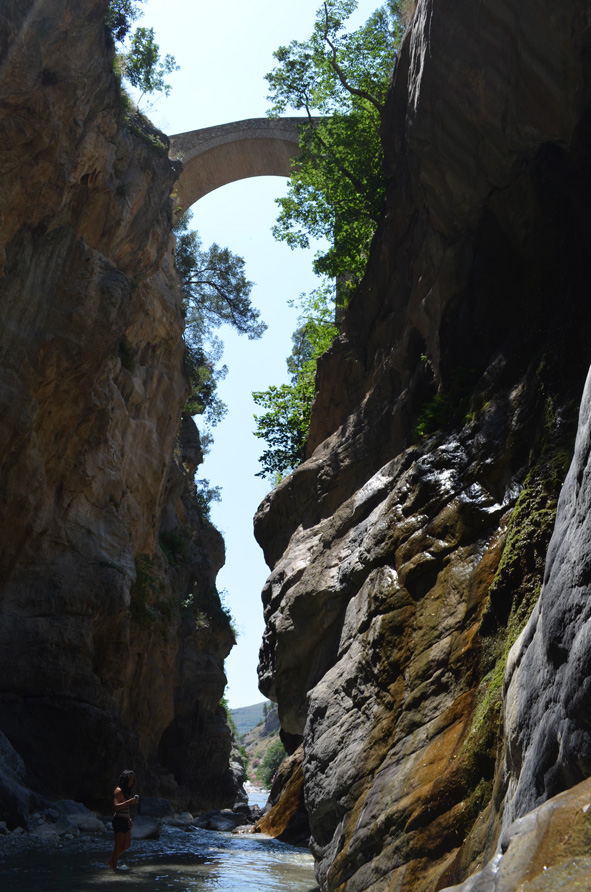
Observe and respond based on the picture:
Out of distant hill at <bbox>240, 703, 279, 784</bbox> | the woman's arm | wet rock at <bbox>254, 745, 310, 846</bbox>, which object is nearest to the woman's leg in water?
the woman's arm

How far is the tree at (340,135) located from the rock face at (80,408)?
4.53 metres

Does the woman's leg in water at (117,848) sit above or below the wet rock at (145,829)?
above

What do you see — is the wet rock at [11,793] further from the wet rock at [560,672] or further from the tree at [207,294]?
the tree at [207,294]

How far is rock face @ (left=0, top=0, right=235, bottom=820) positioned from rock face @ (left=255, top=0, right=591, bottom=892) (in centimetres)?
647

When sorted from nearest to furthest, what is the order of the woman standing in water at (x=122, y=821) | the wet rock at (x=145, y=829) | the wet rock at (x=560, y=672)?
the wet rock at (x=560, y=672) < the woman standing in water at (x=122, y=821) < the wet rock at (x=145, y=829)

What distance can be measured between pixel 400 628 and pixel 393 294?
7487 millimetres

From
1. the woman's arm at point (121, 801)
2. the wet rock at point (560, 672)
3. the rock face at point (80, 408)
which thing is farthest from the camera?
the rock face at point (80, 408)

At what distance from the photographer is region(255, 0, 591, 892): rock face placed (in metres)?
5.83

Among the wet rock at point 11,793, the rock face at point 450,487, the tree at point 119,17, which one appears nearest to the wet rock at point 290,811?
the rock face at point 450,487

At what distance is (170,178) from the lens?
918 inches

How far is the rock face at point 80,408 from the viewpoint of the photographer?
15.4m

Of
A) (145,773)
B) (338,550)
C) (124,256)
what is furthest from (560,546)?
(145,773)

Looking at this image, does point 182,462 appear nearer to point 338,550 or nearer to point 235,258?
point 235,258

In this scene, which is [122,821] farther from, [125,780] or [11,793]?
[11,793]
